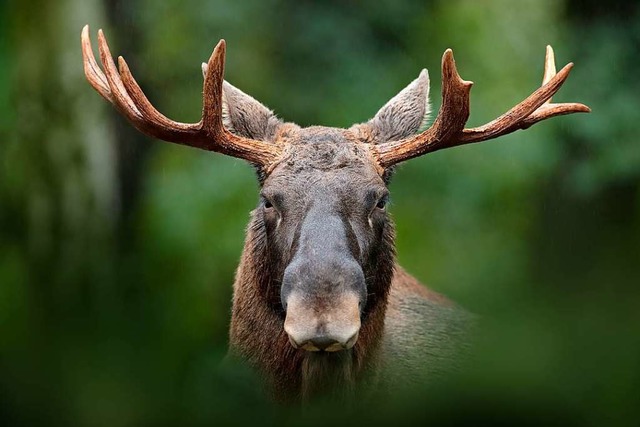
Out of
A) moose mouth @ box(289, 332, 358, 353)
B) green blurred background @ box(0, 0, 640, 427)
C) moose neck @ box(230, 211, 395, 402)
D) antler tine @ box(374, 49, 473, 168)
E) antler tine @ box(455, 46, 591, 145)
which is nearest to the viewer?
green blurred background @ box(0, 0, 640, 427)

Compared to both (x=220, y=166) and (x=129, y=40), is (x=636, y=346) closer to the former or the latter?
(x=220, y=166)

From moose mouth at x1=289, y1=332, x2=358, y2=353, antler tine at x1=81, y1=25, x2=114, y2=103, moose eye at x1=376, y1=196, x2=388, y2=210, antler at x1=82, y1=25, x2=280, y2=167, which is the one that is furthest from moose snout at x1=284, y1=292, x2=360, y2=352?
antler tine at x1=81, y1=25, x2=114, y2=103

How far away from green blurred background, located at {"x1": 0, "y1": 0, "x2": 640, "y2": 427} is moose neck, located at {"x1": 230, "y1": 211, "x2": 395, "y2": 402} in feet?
0.60

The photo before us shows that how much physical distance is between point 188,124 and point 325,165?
0.49 m

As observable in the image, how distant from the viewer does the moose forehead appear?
316cm

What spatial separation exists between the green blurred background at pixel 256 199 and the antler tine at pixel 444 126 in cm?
53

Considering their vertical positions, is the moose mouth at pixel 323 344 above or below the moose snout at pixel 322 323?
below

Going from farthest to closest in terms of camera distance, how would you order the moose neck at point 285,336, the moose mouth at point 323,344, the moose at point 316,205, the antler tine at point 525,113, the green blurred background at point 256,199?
1. the antler tine at point 525,113
2. the moose neck at point 285,336
3. the moose at point 316,205
4. the moose mouth at point 323,344
5. the green blurred background at point 256,199

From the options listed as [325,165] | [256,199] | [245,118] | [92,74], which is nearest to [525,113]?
[325,165]

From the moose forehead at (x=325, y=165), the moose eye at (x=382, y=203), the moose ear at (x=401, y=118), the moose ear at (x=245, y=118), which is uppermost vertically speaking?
the moose ear at (x=401, y=118)

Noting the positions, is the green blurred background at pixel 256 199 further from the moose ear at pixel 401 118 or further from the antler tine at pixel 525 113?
the moose ear at pixel 401 118

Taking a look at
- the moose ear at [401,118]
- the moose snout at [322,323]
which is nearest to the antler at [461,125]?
the moose ear at [401,118]

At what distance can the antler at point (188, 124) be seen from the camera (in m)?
3.25

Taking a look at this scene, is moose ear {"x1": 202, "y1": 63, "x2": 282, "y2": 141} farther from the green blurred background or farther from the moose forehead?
the green blurred background
